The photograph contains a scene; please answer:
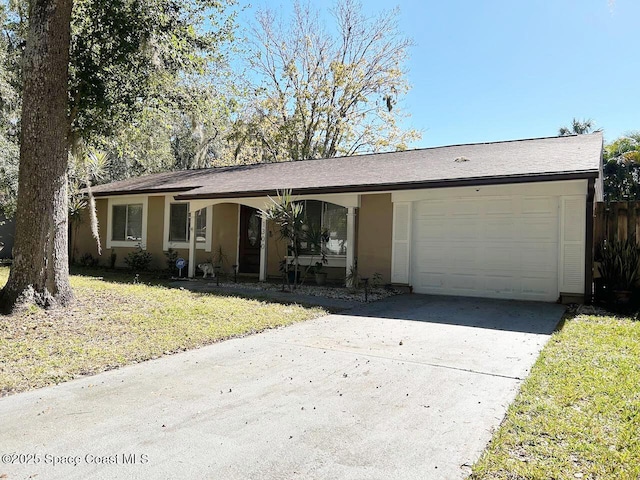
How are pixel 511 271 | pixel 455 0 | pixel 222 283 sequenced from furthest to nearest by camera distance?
pixel 455 0 < pixel 222 283 < pixel 511 271

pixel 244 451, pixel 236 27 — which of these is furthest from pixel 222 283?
pixel 244 451

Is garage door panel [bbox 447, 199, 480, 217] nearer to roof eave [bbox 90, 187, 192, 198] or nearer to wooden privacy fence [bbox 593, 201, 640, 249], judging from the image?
wooden privacy fence [bbox 593, 201, 640, 249]

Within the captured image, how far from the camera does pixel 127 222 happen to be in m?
15.7

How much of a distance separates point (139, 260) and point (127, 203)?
8.18ft

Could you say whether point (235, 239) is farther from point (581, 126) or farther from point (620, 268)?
point (581, 126)

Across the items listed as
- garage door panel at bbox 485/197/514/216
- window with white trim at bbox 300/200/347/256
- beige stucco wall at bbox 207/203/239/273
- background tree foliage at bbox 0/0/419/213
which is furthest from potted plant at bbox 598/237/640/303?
beige stucco wall at bbox 207/203/239/273

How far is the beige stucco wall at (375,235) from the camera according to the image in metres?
10.9

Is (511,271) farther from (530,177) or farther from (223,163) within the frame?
(223,163)

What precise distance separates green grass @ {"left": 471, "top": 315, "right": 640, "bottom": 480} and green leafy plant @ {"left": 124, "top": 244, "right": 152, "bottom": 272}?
12150 mm

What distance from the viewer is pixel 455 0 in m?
14.5

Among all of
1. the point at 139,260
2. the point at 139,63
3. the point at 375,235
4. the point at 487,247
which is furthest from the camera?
the point at 139,260

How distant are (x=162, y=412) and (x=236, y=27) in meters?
8.23

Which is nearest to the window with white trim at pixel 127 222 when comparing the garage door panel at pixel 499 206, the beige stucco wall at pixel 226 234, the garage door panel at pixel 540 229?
the beige stucco wall at pixel 226 234

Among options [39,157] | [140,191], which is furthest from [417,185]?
[140,191]
